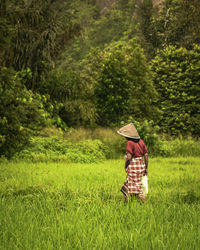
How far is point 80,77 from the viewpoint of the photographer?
1953cm

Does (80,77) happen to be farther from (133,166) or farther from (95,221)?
(95,221)

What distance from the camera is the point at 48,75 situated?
17.9 m

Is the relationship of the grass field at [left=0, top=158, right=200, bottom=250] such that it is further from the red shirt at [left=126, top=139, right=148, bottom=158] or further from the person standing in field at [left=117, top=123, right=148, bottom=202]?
the red shirt at [left=126, top=139, right=148, bottom=158]

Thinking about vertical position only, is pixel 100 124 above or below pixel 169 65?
below

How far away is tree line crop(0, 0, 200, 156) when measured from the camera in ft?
28.2

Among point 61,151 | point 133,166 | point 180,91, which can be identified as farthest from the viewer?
point 180,91

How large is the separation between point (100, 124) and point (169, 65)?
9.86 m

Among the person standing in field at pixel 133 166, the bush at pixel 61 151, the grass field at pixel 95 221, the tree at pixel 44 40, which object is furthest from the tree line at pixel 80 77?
the person standing in field at pixel 133 166

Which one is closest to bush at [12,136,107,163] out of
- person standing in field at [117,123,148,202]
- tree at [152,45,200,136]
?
person standing in field at [117,123,148,202]

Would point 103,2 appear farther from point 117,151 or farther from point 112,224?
point 112,224

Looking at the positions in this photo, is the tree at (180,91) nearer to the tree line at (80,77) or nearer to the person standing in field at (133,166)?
the tree line at (80,77)

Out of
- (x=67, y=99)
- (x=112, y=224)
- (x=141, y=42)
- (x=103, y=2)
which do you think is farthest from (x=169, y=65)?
(x=103, y=2)

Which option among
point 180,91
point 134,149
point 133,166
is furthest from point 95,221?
point 180,91

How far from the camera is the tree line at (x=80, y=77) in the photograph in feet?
28.2
